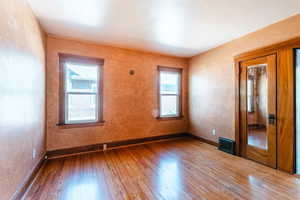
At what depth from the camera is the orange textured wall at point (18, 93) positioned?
150 centimetres

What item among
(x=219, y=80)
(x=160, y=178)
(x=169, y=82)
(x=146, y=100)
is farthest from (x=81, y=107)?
(x=219, y=80)

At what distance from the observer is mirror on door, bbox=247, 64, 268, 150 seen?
292 centimetres

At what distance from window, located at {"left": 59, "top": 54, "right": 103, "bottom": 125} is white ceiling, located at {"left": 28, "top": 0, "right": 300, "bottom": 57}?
591mm

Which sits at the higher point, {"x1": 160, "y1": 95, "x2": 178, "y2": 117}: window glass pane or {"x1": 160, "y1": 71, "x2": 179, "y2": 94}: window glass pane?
{"x1": 160, "y1": 71, "x2": 179, "y2": 94}: window glass pane

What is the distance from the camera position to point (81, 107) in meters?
3.61

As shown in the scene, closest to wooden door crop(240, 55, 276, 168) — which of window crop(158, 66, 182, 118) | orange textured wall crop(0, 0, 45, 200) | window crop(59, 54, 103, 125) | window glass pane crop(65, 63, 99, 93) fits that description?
window crop(158, 66, 182, 118)

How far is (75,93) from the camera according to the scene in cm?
350

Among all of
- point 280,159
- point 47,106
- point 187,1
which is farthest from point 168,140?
point 187,1

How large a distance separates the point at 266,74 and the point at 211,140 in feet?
7.07

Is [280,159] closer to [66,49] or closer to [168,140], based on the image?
[168,140]

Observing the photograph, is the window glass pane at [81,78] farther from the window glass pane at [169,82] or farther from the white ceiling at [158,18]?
the window glass pane at [169,82]

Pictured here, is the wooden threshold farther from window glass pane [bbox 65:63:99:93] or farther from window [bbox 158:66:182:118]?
window [bbox 158:66:182:118]

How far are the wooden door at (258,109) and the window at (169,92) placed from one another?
195 centimetres

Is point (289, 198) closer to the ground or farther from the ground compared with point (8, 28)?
closer to the ground
